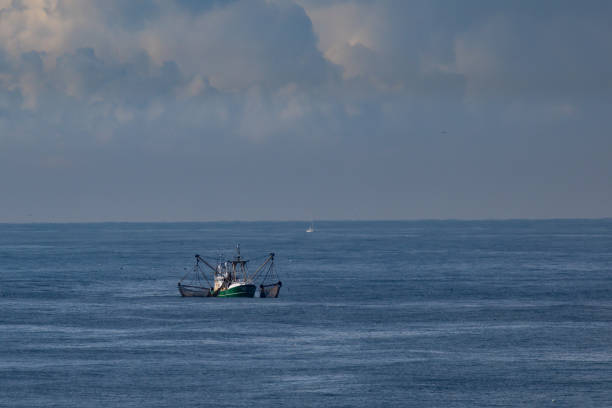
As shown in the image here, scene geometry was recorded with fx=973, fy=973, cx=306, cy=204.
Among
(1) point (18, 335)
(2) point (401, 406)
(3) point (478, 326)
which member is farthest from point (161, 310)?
(2) point (401, 406)

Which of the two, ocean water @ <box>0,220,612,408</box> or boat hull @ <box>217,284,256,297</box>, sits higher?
boat hull @ <box>217,284,256,297</box>

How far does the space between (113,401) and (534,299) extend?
84428mm

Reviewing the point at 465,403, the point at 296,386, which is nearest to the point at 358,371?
the point at 296,386

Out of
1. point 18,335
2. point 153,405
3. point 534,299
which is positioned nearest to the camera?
point 153,405

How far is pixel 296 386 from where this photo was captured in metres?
79.5

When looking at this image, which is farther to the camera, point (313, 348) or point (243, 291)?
point (243, 291)

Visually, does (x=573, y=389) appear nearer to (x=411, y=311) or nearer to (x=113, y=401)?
(x=113, y=401)

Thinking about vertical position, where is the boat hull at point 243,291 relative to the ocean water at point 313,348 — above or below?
above

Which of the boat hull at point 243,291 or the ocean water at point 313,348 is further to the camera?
the boat hull at point 243,291

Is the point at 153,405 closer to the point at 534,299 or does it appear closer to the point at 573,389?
the point at 573,389

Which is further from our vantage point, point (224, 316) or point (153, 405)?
point (224, 316)

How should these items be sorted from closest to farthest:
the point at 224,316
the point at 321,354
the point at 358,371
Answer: the point at 358,371, the point at 321,354, the point at 224,316

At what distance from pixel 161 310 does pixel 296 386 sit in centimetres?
5764

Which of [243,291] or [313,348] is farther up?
[243,291]
